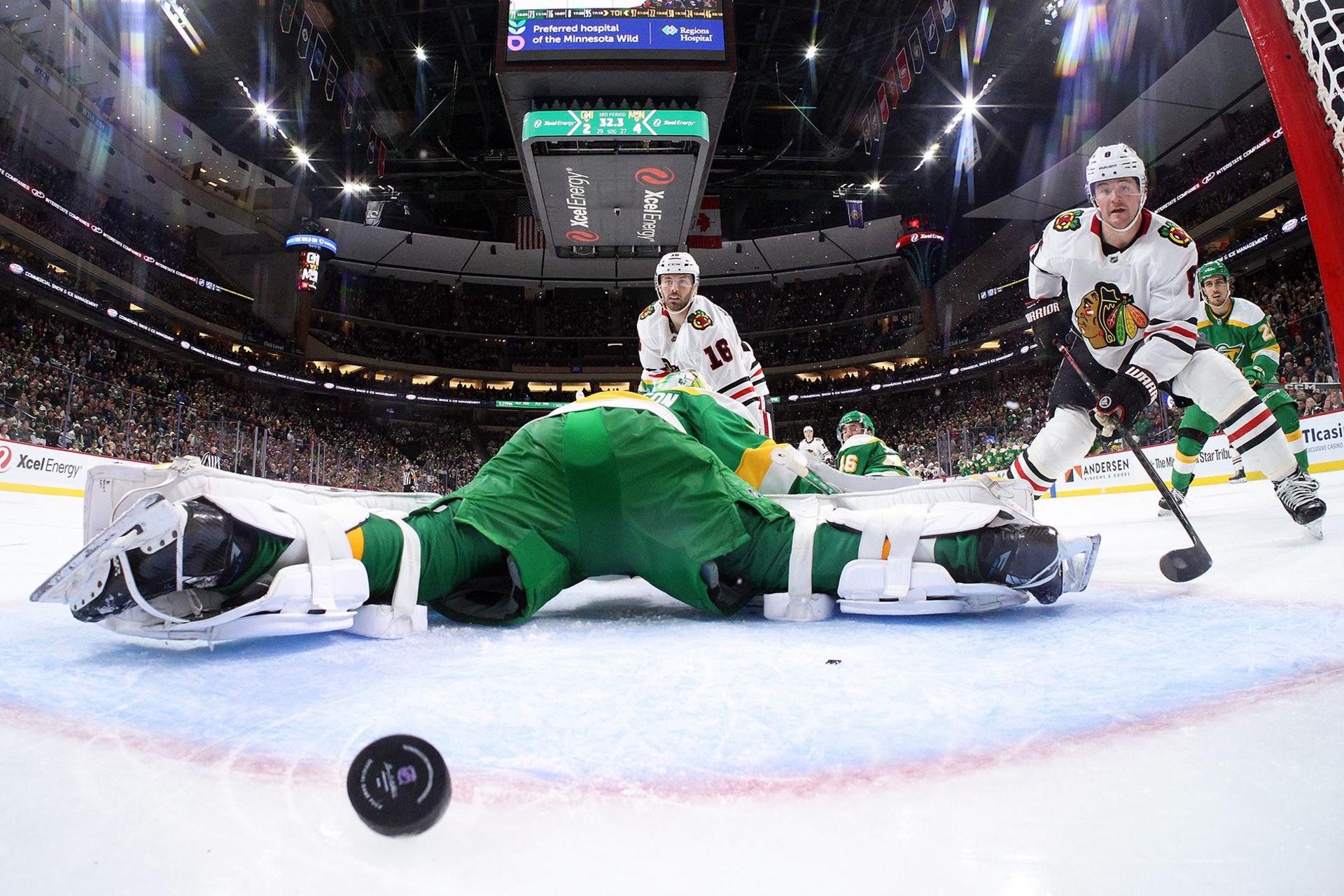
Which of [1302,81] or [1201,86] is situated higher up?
[1201,86]

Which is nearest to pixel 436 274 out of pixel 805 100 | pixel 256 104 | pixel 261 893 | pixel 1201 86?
pixel 256 104

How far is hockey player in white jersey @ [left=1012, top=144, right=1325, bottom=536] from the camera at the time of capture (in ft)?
10.1

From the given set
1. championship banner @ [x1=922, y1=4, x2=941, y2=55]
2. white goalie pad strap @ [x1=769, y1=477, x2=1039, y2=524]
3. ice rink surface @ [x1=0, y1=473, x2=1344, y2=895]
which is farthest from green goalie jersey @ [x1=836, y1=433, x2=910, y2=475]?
championship banner @ [x1=922, y1=4, x2=941, y2=55]

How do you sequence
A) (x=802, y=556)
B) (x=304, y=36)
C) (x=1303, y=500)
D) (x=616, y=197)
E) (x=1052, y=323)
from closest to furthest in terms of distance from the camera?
1. (x=802, y=556)
2. (x=1303, y=500)
3. (x=1052, y=323)
4. (x=616, y=197)
5. (x=304, y=36)

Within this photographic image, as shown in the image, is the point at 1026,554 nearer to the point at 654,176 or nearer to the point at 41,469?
the point at 654,176

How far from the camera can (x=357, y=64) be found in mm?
13961

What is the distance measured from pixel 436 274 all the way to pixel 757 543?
91.0ft

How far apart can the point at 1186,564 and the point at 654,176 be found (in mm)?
8420

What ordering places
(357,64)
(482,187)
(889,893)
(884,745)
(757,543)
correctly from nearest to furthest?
(889,893) < (884,745) < (757,543) < (357,64) < (482,187)

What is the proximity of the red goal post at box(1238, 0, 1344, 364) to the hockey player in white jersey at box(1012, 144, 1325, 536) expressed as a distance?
80.0 inches

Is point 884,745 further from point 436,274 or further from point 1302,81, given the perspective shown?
point 436,274

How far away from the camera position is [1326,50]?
1.07 m

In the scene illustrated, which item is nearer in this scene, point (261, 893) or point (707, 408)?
point (261, 893)

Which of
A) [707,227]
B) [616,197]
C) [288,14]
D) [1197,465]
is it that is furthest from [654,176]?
[707,227]
